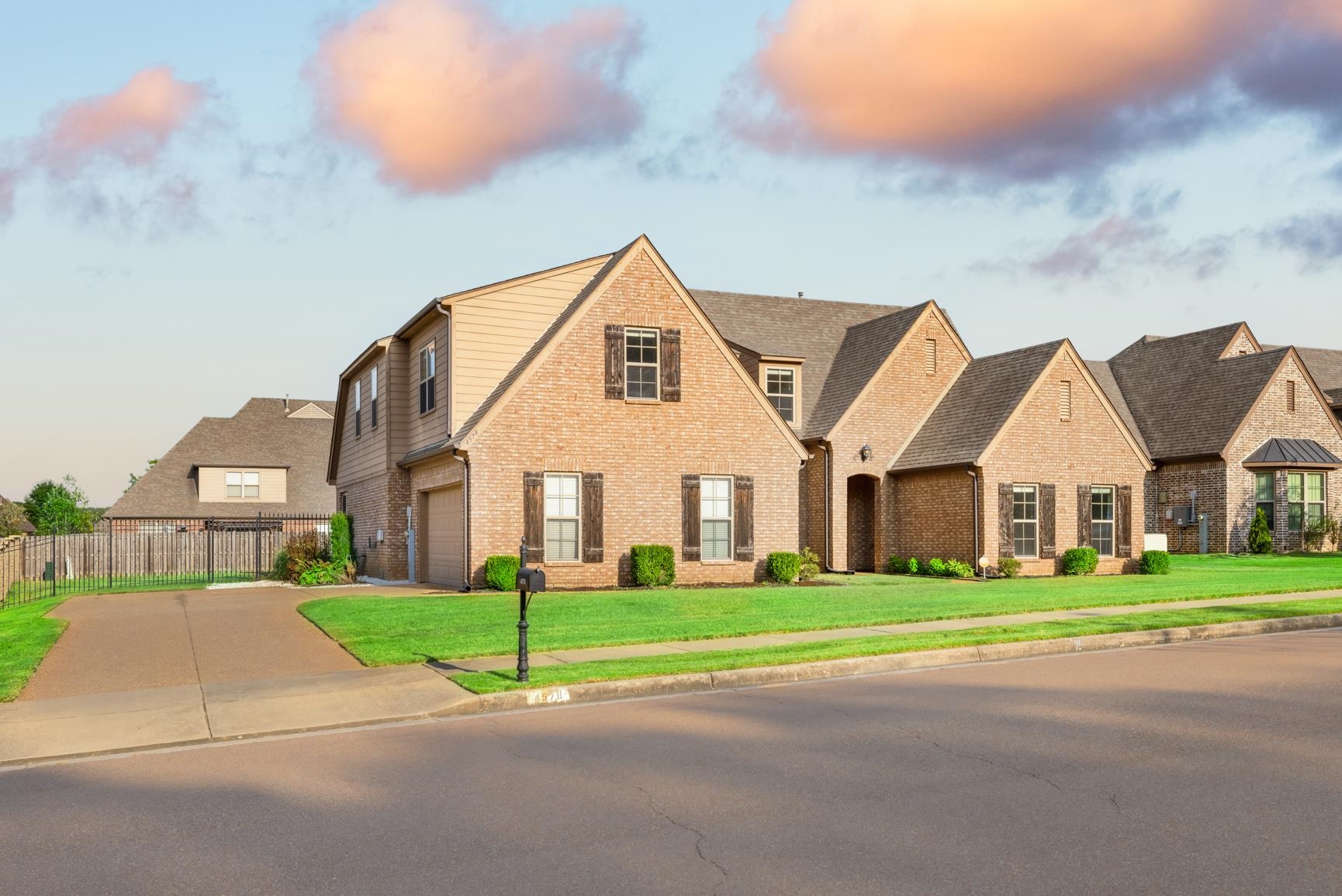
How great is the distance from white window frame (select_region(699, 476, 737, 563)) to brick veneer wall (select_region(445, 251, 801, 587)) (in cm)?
24

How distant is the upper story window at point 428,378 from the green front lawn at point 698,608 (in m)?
6.39

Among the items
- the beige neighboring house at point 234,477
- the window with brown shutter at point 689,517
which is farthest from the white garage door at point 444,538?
the beige neighboring house at point 234,477

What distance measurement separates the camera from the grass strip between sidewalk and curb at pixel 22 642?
12.5m

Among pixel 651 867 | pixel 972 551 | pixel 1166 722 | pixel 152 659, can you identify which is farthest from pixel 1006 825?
pixel 972 551

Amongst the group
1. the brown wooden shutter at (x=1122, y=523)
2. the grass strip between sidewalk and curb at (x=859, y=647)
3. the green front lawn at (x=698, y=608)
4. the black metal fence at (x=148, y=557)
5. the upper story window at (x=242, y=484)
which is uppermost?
the upper story window at (x=242, y=484)

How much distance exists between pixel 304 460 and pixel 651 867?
51527mm

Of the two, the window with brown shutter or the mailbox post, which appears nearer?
the mailbox post

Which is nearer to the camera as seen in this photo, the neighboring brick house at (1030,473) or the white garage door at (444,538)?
the white garage door at (444,538)

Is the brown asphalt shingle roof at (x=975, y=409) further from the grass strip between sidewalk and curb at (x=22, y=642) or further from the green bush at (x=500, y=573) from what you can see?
the grass strip between sidewalk and curb at (x=22, y=642)

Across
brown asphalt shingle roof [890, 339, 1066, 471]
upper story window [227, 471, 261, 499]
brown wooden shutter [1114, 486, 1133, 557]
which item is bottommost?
brown wooden shutter [1114, 486, 1133, 557]

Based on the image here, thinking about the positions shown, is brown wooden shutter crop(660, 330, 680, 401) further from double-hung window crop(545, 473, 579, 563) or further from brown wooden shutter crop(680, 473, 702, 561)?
double-hung window crop(545, 473, 579, 563)

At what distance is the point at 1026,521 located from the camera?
99.5ft

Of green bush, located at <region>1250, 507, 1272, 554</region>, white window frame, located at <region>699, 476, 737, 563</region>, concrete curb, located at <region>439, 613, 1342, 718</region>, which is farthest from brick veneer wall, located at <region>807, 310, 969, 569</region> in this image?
concrete curb, located at <region>439, 613, 1342, 718</region>

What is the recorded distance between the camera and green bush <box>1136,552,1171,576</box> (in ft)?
99.9
